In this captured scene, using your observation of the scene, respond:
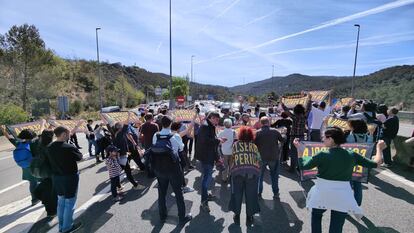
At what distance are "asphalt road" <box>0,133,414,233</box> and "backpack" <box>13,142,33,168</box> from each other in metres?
0.92

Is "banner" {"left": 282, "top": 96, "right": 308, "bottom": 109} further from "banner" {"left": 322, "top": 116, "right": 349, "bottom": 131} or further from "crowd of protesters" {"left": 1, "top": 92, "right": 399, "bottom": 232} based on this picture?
"crowd of protesters" {"left": 1, "top": 92, "right": 399, "bottom": 232}

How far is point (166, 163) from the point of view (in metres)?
4.65

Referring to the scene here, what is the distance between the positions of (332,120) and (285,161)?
6.32 ft

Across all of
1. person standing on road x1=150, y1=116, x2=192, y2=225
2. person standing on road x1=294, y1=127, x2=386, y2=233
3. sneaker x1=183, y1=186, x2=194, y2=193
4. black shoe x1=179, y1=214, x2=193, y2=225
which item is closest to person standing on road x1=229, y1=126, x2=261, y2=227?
black shoe x1=179, y1=214, x2=193, y2=225

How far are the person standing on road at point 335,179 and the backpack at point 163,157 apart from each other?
209cm

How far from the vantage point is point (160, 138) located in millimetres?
4719

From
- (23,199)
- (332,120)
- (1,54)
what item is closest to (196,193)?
(23,199)

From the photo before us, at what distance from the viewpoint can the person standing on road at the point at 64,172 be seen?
14.0 ft

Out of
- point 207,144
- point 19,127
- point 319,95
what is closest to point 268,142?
→ point 207,144

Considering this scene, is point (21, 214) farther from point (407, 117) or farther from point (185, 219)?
point (407, 117)

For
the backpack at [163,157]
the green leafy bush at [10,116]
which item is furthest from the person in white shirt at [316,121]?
the green leafy bush at [10,116]

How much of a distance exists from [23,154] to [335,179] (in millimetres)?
5504

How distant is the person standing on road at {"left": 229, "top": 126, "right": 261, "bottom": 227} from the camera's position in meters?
4.59

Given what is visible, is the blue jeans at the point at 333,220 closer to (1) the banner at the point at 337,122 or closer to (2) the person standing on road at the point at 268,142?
(2) the person standing on road at the point at 268,142
